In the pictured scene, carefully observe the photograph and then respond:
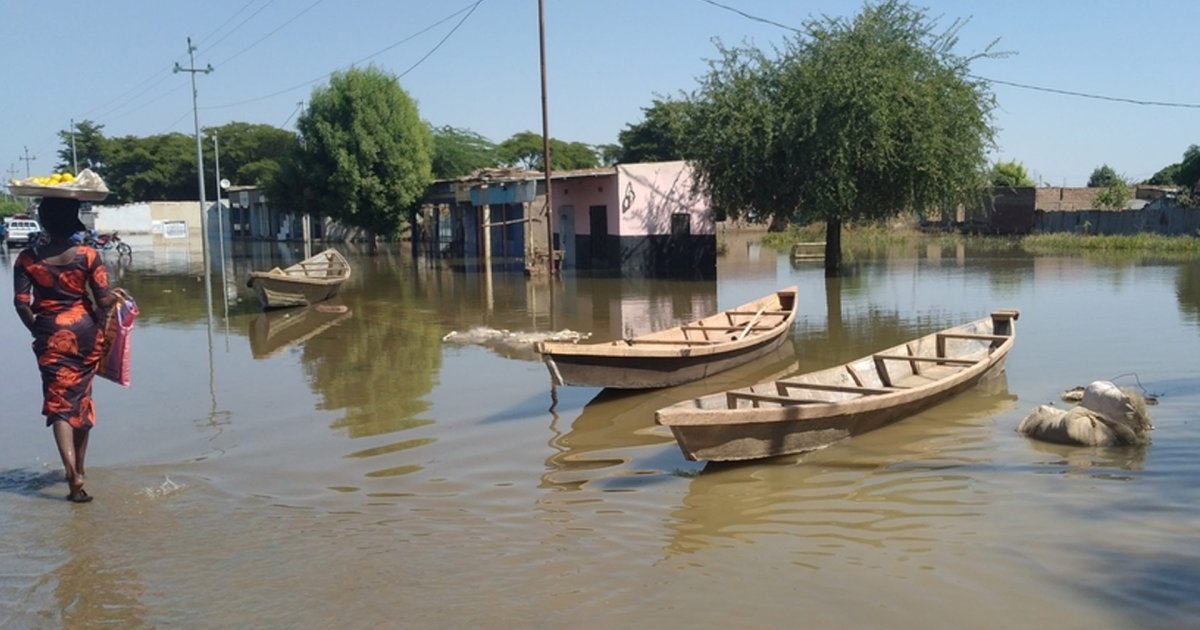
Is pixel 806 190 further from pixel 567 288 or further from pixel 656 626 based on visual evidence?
pixel 656 626

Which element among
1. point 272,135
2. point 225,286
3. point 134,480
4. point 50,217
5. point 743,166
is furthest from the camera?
point 272,135

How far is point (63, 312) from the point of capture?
20.4 feet

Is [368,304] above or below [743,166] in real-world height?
below

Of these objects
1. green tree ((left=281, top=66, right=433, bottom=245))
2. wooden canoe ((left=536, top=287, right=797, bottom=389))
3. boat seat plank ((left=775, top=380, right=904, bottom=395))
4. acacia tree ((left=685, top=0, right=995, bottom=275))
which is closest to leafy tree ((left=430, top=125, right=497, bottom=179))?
green tree ((left=281, top=66, right=433, bottom=245))

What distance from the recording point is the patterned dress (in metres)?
6.15

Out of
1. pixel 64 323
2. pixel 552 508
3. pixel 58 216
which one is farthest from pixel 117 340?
pixel 552 508

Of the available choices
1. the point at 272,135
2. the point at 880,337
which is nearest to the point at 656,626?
the point at 880,337

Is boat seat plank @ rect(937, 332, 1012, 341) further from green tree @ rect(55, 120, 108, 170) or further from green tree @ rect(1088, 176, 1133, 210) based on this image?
green tree @ rect(55, 120, 108, 170)

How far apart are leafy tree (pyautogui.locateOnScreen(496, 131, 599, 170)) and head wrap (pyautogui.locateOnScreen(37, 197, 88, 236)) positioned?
54.3m

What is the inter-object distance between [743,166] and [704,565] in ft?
59.1

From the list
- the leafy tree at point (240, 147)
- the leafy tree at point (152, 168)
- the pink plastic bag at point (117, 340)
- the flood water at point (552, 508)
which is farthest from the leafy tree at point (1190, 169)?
the leafy tree at point (152, 168)

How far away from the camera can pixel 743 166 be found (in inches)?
891

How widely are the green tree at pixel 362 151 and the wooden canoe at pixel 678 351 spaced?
2581 cm

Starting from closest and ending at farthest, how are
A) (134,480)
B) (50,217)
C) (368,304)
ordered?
1. (50,217)
2. (134,480)
3. (368,304)
